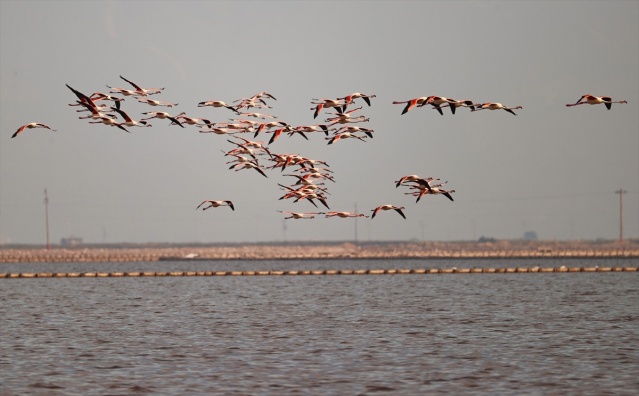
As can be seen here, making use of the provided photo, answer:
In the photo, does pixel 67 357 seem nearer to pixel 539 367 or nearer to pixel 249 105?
pixel 249 105

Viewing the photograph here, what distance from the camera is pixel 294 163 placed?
144 feet

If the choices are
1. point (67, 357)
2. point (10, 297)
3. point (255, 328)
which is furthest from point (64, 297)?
point (67, 357)

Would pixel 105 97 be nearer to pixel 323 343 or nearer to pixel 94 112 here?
pixel 94 112

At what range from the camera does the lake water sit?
3469 centimetres

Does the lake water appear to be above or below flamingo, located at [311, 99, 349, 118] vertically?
below

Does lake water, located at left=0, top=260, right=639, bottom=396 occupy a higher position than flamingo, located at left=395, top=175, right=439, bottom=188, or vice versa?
flamingo, located at left=395, top=175, right=439, bottom=188

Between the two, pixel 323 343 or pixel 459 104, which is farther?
pixel 323 343

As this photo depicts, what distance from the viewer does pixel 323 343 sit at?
4638 centimetres

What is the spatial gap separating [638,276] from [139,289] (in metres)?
60.0

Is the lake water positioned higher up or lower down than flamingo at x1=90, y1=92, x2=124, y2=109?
lower down

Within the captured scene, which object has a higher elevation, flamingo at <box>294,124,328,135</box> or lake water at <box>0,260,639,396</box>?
flamingo at <box>294,124,328,135</box>

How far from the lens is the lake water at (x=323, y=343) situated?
34.7m

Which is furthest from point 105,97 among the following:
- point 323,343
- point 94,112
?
point 323,343

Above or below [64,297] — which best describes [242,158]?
above
